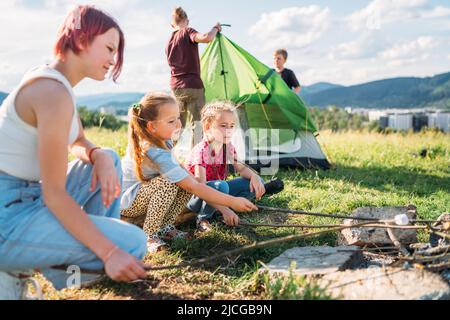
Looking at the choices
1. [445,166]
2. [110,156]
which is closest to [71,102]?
[110,156]

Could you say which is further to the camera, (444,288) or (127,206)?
(127,206)

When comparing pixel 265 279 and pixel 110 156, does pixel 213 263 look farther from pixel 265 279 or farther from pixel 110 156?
pixel 110 156

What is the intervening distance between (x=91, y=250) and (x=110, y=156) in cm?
45

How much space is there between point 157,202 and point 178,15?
3174 millimetres

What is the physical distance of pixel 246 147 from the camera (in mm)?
5918

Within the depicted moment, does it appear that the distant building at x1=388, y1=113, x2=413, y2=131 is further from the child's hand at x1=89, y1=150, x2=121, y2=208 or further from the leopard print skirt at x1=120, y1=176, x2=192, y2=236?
the child's hand at x1=89, y1=150, x2=121, y2=208

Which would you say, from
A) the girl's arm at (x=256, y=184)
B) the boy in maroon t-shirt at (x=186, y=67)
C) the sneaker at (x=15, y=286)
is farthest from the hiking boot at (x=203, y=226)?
the boy in maroon t-shirt at (x=186, y=67)

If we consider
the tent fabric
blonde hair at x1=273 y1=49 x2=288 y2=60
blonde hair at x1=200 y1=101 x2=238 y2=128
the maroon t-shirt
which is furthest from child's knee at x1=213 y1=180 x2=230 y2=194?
blonde hair at x1=273 y1=49 x2=288 y2=60

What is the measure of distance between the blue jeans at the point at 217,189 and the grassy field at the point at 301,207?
0.12 meters

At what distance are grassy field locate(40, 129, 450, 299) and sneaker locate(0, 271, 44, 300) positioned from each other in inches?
10.7

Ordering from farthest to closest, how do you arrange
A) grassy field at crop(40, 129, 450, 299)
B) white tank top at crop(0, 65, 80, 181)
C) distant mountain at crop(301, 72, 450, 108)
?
distant mountain at crop(301, 72, 450, 108) < grassy field at crop(40, 129, 450, 299) < white tank top at crop(0, 65, 80, 181)

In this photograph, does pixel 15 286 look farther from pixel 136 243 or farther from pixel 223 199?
pixel 223 199

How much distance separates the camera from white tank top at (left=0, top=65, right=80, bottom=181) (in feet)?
5.77

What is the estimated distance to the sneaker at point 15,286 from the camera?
1.82 m
